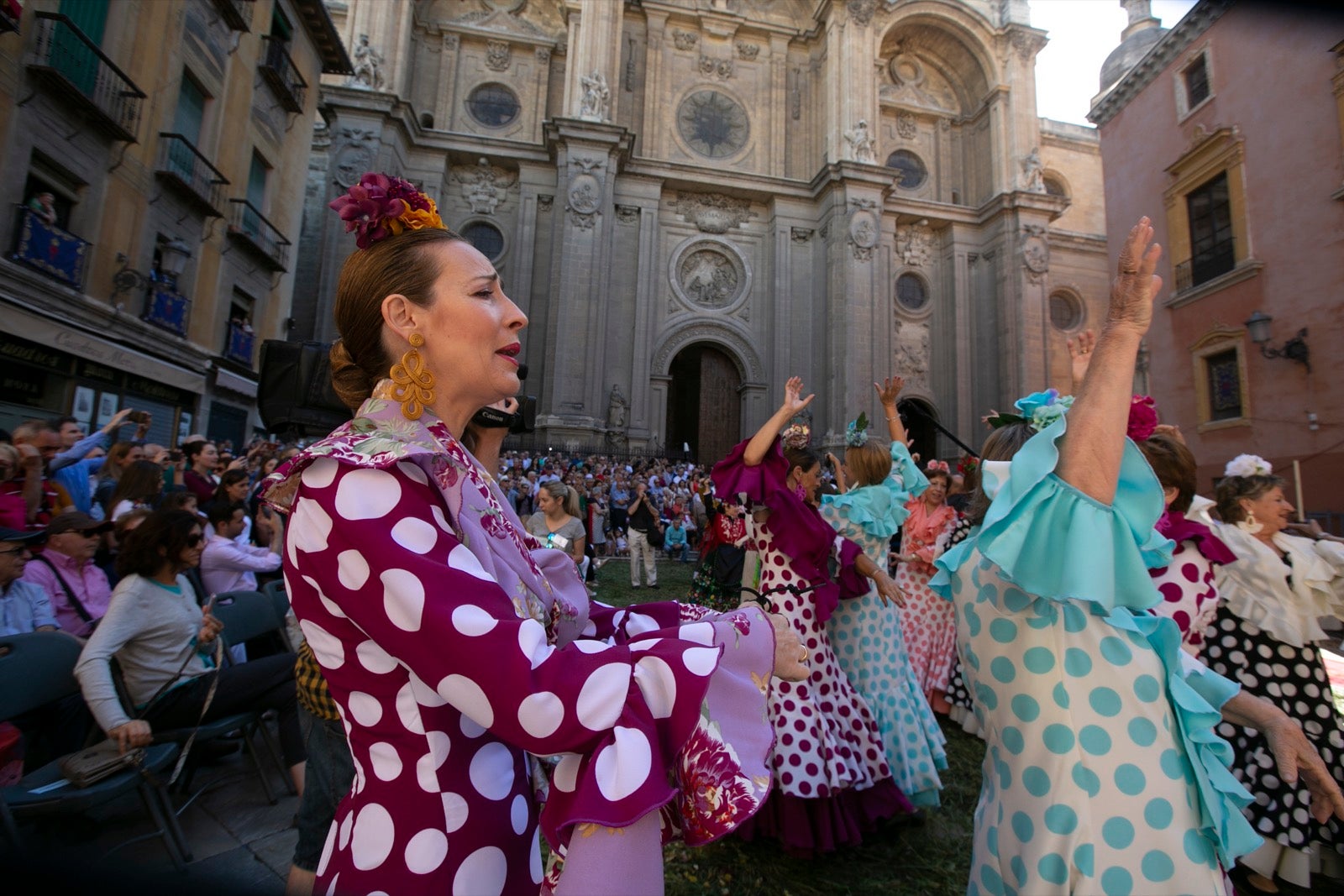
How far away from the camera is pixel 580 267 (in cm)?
1994

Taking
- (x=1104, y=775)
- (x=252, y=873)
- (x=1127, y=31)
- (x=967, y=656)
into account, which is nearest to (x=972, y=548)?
(x=967, y=656)

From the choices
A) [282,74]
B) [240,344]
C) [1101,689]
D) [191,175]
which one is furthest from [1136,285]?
[282,74]

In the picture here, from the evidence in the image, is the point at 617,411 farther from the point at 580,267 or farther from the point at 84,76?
the point at 84,76

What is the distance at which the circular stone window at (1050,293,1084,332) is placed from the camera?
26469 millimetres

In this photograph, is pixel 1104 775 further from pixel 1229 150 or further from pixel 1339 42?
pixel 1229 150

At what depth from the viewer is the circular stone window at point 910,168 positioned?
25766mm

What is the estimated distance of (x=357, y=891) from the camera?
1.07 m

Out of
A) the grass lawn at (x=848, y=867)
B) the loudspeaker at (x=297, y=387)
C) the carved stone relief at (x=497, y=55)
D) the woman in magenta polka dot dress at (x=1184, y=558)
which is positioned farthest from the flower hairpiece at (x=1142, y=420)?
the carved stone relief at (x=497, y=55)

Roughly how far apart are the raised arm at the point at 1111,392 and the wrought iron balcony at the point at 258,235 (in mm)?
15975

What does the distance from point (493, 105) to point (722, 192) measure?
877 cm

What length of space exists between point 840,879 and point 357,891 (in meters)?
2.59

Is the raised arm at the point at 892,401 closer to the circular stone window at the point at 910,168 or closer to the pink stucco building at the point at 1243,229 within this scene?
the pink stucco building at the point at 1243,229

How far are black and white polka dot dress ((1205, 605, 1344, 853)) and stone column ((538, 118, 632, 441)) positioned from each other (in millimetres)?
16835

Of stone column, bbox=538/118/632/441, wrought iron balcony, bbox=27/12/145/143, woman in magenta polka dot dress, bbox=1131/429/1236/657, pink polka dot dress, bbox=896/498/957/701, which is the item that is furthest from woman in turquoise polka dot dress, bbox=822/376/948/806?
stone column, bbox=538/118/632/441
